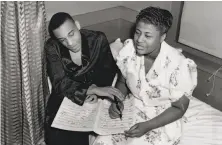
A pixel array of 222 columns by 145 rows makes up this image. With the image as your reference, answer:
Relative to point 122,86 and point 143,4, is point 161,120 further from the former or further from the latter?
point 143,4

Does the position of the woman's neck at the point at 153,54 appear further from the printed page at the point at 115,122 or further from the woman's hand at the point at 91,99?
the woman's hand at the point at 91,99

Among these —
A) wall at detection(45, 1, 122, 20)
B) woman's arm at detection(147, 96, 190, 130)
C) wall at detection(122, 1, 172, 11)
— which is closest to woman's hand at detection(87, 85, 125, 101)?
woman's arm at detection(147, 96, 190, 130)

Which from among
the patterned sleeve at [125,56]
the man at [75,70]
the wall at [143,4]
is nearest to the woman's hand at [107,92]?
the man at [75,70]

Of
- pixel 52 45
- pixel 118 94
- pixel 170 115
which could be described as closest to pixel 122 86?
pixel 118 94

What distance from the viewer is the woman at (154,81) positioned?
1.52 meters

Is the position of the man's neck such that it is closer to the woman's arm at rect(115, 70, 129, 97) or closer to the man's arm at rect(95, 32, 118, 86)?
the man's arm at rect(95, 32, 118, 86)

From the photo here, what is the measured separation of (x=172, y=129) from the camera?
160 centimetres

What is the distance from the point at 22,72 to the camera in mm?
1559

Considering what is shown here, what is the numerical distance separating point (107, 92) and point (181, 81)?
1.28ft

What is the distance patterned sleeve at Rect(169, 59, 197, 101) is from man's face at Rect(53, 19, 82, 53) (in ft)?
1.73

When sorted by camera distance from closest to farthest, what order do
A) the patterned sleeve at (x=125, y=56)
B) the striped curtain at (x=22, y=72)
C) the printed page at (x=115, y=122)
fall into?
1. the striped curtain at (x=22, y=72)
2. the printed page at (x=115, y=122)
3. the patterned sleeve at (x=125, y=56)

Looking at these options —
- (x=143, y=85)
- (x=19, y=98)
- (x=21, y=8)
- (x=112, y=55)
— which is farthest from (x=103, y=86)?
(x=21, y=8)

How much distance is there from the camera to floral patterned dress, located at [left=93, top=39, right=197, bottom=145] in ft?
5.05

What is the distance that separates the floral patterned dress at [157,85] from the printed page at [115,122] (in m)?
0.03
